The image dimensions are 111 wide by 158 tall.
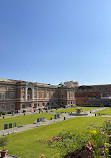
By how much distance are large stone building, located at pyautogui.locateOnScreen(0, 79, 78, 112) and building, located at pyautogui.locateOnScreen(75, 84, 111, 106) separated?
43.0 ft

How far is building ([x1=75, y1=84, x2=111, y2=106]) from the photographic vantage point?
7691 cm

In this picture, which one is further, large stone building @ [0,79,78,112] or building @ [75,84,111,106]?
building @ [75,84,111,106]

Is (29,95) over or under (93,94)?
over

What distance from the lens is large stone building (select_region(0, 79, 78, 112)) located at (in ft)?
155

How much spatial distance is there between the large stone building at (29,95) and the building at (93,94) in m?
13.1

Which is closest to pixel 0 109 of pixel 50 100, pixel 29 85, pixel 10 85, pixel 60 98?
pixel 10 85

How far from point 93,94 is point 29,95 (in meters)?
45.8

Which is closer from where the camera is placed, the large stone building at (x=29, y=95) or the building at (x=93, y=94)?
the large stone building at (x=29, y=95)

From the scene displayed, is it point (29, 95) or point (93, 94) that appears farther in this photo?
point (93, 94)

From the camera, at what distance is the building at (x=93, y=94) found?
252 ft

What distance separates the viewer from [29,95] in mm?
55062

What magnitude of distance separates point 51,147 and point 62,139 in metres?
2.76

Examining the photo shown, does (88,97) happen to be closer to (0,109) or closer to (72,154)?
(0,109)

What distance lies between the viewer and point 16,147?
48.0 ft
